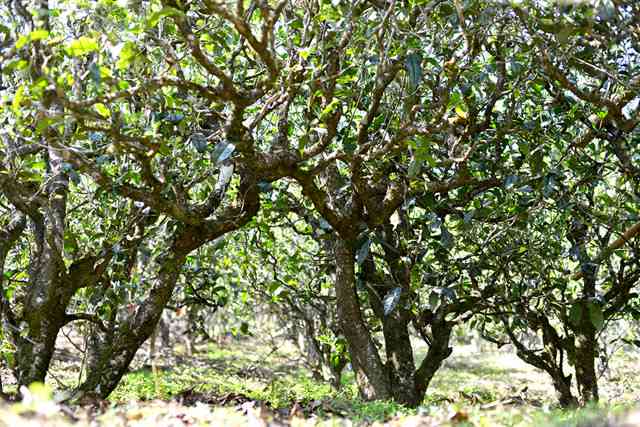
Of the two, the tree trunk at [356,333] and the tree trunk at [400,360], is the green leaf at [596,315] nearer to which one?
the tree trunk at [400,360]

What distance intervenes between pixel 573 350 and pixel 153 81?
4806 millimetres

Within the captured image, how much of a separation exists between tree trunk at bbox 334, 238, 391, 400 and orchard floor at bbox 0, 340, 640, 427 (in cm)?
19

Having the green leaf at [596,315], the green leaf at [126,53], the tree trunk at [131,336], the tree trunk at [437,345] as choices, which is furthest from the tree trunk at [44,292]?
the green leaf at [596,315]

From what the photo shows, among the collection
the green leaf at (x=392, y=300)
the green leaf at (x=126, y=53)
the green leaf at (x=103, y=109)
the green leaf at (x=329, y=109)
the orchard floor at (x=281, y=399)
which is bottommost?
the orchard floor at (x=281, y=399)

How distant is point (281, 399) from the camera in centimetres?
535

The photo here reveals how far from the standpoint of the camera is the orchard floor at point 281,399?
255 centimetres

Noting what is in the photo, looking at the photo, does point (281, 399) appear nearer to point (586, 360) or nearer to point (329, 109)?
point (329, 109)

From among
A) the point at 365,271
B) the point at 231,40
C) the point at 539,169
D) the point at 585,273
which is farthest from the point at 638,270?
the point at 231,40

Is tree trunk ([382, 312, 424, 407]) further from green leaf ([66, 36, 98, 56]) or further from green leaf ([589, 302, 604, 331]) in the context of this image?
green leaf ([66, 36, 98, 56])

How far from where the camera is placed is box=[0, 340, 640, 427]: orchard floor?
255 cm

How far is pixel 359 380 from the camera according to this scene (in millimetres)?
5113

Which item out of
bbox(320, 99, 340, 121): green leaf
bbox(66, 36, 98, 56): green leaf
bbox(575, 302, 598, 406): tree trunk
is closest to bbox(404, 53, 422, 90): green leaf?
bbox(320, 99, 340, 121): green leaf

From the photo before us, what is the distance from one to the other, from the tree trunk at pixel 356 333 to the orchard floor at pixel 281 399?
0.19 m

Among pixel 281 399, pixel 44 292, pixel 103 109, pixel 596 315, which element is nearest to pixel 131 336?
pixel 44 292
